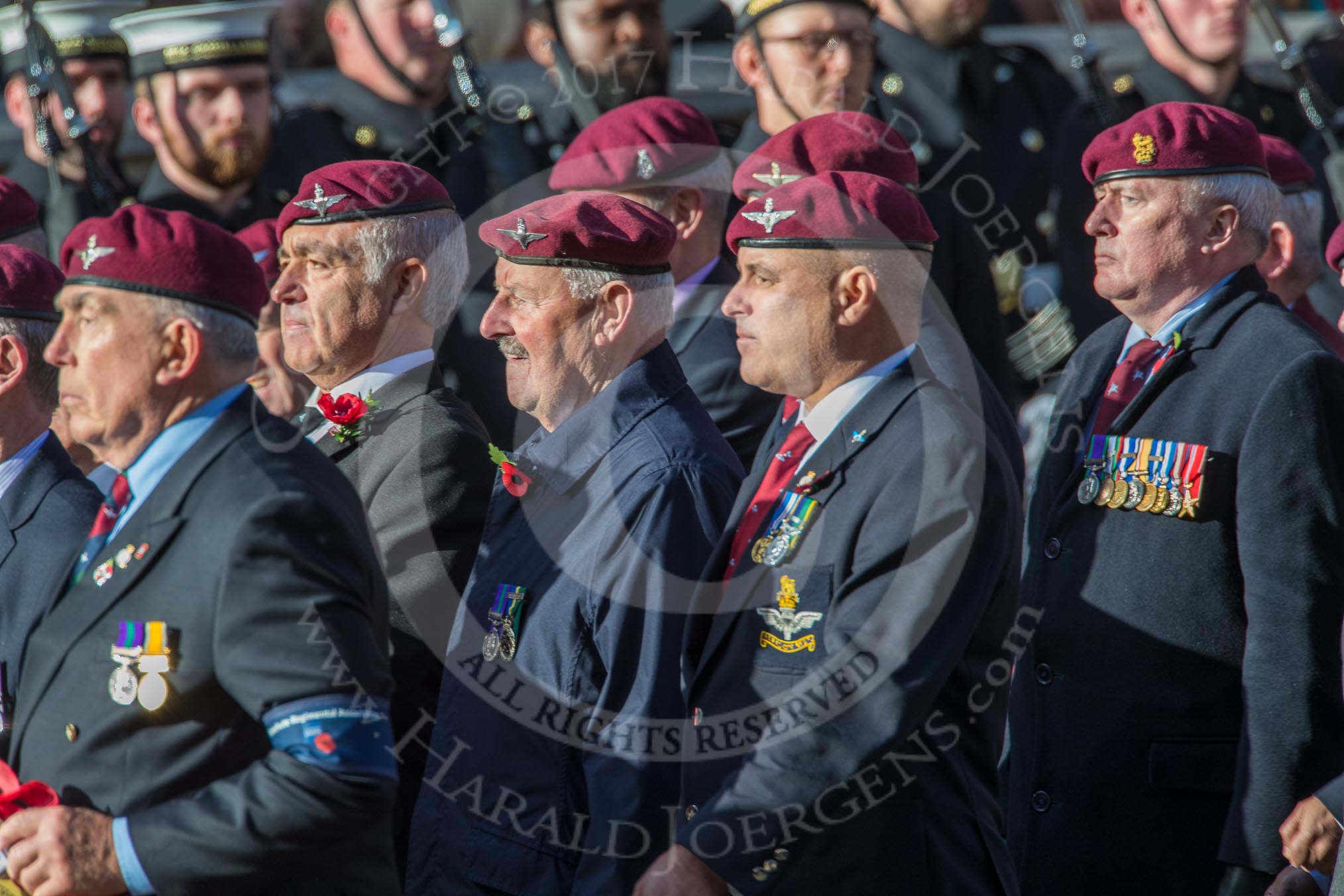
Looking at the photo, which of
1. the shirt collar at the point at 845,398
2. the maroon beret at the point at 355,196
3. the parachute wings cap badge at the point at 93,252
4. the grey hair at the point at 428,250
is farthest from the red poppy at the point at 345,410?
the shirt collar at the point at 845,398

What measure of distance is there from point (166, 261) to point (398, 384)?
107 centimetres

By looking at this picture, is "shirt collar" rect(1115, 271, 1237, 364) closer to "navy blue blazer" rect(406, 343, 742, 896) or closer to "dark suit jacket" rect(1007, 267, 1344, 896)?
"dark suit jacket" rect(1007, 267, 1344, 896)

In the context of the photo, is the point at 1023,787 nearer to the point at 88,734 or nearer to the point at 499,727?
the point at 499,727

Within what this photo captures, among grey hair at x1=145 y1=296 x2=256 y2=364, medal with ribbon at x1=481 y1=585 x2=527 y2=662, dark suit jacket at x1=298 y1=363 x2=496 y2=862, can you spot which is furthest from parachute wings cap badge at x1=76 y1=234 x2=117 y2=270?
medal with ribbon at x1=481 y1=585 x2=527 y2=662

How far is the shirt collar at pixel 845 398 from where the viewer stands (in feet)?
11.4

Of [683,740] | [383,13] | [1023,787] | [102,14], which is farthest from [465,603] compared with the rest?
[102,14]

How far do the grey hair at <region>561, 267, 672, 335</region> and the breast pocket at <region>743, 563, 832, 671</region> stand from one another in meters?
0.78

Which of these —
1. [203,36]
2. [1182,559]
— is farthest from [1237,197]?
[203,36]

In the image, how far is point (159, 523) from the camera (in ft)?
9.71

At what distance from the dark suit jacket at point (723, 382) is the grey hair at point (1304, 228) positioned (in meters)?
1.52

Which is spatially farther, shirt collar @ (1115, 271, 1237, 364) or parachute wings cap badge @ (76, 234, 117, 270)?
shirt collar @ (1115, 271, 1237, 364)

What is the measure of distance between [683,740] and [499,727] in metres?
0.39

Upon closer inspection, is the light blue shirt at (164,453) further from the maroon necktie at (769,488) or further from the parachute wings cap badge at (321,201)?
the parachute wings cap badge at (321,201)

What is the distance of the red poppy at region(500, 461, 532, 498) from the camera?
372 cm
